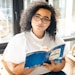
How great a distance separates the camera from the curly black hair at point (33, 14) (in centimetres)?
146

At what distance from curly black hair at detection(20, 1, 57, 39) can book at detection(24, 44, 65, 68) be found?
0.74 ft

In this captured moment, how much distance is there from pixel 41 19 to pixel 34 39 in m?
0.19

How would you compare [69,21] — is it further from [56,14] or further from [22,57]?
[22,57]

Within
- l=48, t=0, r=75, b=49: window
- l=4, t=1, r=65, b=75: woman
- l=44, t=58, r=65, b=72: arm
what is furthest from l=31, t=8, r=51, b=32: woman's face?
l=48, t=0, r=75, b=49: window

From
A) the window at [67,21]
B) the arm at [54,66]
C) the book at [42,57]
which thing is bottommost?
the arm at [54,66]

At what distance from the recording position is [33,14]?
57.2 inches

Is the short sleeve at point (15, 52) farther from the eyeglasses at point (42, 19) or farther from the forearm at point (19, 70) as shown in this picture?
the eyeglasses at point (42, 19)

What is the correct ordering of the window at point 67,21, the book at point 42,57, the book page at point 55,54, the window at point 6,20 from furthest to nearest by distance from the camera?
the window at point 67,21
the window at point 6,20
the book page at point 55,54
the book at point 42,57

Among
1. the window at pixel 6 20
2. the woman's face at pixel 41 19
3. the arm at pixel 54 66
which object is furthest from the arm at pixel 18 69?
the window at pixel 6 20

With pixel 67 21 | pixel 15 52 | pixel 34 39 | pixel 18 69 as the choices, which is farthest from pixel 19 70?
pixel 67 21

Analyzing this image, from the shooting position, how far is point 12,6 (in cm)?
240

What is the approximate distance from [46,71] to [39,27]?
40 cm

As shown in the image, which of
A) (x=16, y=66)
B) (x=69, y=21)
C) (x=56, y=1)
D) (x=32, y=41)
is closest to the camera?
(x=16, y=66)

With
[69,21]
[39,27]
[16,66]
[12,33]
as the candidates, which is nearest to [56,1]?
[69,21]
